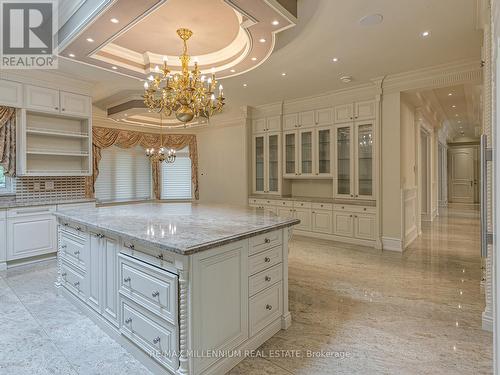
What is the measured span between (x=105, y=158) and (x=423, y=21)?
21.5 ft

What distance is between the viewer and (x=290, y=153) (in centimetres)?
627

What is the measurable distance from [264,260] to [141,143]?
603 centimetres

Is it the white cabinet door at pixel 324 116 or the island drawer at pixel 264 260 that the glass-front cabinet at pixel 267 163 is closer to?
the white cabinet door at pixel 324 116

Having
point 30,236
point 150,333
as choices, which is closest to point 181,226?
point 150,333

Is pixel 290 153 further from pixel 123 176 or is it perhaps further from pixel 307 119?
pixel 123 176

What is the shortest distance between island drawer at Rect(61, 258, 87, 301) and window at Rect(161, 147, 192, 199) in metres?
4.76

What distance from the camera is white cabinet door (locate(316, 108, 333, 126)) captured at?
18.3 ft

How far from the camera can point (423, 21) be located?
2941mm

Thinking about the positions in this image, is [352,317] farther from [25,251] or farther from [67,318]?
[25,251]

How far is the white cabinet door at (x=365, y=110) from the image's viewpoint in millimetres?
5003

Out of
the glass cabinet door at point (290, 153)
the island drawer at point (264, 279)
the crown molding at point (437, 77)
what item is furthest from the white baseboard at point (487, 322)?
the glass cabinet door at point (290, 153)

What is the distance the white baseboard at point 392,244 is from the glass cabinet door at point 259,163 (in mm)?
2830

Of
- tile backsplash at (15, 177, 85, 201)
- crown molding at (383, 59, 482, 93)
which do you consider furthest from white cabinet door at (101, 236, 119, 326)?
crown molding at (383, 59, 482, 93)

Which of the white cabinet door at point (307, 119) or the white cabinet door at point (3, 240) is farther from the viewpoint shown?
the white cabinet door at point (307, 119)
